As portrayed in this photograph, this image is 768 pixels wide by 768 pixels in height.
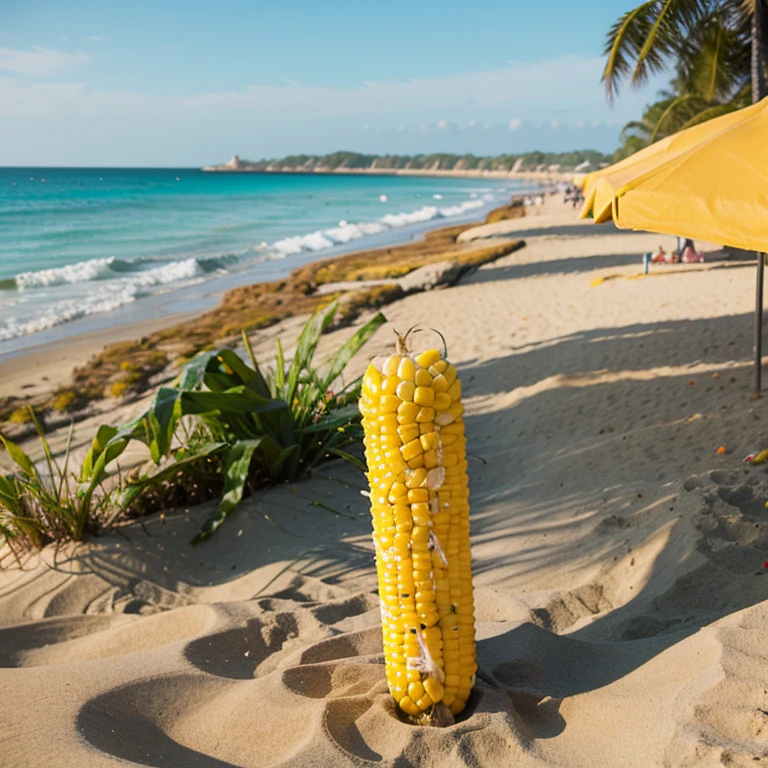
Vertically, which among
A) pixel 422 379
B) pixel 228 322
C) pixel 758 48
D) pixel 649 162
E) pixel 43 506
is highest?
pixel 758 48

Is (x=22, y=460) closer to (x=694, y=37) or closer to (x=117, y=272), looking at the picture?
(x=694, y=37)

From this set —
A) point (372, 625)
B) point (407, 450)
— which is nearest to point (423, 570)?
point (407, 450)

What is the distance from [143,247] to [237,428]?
87.2 ft

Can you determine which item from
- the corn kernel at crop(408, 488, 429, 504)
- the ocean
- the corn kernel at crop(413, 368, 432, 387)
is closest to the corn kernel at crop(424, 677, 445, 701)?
the corn kernel at crop(408, 488, 429, 504)

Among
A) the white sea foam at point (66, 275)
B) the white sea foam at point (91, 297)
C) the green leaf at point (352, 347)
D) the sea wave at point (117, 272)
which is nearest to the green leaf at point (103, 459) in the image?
the green leaf at point (352, 347)

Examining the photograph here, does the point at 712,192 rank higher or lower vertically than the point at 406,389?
higher

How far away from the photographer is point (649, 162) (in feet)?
14.4

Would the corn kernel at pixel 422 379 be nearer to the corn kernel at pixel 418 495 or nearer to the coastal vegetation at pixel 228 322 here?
the corn kernel at pixel 418 495

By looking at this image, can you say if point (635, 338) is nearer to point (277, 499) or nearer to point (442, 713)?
point (277, 499)

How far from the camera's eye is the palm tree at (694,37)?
935 cm

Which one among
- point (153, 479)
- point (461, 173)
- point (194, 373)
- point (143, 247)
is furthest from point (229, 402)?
point (461, 173)

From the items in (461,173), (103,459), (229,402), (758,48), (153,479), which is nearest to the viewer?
(103,459)

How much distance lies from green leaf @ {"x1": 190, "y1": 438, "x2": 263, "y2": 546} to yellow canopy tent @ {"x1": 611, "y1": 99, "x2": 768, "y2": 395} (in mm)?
2676

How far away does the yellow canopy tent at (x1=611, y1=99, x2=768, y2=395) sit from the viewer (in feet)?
10.2
